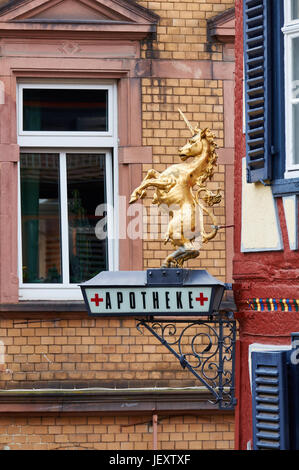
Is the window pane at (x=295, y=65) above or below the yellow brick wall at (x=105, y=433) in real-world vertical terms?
above

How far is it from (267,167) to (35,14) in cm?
478

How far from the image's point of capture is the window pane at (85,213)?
46.6 ft

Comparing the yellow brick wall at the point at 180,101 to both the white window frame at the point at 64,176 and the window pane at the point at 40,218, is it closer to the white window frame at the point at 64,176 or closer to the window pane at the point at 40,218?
the white window frame at the point at 64,176

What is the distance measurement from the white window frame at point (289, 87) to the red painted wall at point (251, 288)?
0.96ft

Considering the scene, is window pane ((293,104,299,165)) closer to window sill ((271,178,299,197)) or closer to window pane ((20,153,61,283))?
window sill ((271,178,299,197))

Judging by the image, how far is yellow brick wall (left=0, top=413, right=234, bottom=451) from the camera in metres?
13.8

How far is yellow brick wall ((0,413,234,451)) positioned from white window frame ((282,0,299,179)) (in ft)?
15.1

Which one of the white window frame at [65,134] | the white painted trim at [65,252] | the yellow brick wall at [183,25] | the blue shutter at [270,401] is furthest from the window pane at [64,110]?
the blue shutter at [270,401]

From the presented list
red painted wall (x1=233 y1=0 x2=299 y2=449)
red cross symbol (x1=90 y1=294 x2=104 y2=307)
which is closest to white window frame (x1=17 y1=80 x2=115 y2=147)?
red painted wall (x1=233 y1=0 x2=299 y2=449)

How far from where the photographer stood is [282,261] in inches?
395

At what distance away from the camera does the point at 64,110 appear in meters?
14.2

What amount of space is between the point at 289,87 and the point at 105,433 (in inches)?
199
